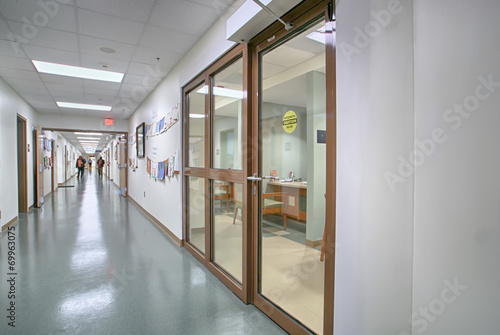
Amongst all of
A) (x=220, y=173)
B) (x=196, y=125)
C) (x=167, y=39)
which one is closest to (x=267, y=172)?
(x=220, y=173)

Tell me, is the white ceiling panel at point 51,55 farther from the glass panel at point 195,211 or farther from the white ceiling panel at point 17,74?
the glass panel at point 195,211

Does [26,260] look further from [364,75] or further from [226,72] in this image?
[364,75]

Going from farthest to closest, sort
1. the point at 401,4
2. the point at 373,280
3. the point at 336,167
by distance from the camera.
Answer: the point at 336,167, the point at 373,280, the point at 401,4

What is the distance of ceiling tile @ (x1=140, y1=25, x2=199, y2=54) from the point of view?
125 inches

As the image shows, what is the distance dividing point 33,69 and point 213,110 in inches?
142

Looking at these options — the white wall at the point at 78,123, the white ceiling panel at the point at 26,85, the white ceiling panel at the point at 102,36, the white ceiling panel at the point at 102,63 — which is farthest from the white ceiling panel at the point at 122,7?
the white wall at the point at 78,123

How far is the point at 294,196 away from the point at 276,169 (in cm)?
56

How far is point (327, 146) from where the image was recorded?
1.59 metres

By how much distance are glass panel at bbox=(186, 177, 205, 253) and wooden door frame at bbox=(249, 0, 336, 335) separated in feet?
5.39

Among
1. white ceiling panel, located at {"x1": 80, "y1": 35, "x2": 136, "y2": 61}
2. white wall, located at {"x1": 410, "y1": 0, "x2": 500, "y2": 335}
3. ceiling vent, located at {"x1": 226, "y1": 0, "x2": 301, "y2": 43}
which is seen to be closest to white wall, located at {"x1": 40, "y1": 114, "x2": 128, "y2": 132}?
white ceiling panel, located at {"x1": 80, "y1": 35, "x2": 136, "y2": 61}

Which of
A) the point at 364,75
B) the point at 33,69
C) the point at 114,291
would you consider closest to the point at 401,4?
the point at 364,75

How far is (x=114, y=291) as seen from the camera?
8.45ft

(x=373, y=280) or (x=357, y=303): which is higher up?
(x=373, y=280)

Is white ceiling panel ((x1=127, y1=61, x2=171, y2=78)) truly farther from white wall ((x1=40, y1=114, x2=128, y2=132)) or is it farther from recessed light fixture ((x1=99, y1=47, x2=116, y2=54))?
white wall ((x1=40, y1=114, x2=128, y2=132))
